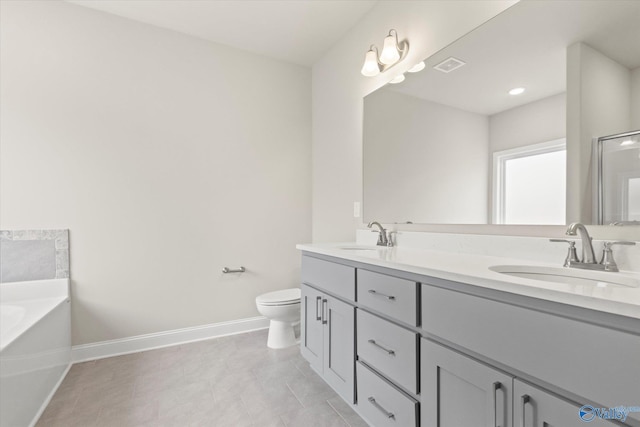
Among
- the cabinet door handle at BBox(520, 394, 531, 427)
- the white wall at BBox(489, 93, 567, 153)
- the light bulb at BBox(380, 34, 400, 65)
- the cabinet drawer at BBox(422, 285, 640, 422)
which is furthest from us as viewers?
the light bulb at BBox(380, 34, 400, 65)

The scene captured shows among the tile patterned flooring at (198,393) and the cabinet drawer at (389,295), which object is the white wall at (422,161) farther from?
the tile patterned flooring at (198,393)

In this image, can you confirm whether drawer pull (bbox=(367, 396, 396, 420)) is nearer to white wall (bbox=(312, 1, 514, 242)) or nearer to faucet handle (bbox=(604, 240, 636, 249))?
faucet handle (bbox=(604, 240, 636, 249))

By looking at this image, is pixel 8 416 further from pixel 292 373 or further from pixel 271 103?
pixel 271 103

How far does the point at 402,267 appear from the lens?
1191mm

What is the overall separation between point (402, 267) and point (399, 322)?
23 cm

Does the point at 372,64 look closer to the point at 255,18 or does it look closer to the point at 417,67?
the point at 417,67

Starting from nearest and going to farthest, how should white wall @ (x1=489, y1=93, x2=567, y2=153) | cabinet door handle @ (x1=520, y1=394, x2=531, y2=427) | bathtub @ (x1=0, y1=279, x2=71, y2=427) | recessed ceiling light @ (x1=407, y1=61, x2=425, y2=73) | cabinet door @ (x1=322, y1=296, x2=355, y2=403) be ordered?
cabinet door handle @ (x1=520, y1=394, x2=531, y2=427) < white wall @ (x1=489, y1=93, x2=567, y2=153) < bathtub @ (x1=0, y1=279, x2=71, y2=427) < cabinet door @ (x1=322, y1=296, x2=355, y2=403) < recessed ceiling light @ (x1=407, y1=61, x2=425, y2=73)

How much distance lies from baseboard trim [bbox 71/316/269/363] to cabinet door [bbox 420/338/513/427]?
200 cm

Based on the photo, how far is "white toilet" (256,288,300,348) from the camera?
230 cm

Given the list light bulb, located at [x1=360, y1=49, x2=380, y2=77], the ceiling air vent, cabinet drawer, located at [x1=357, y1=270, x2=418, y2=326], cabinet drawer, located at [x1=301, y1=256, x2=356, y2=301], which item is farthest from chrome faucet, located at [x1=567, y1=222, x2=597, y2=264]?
light bulb, located at [x1=360, y1=49, x2=380, y2=77]

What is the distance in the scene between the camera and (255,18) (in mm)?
2328

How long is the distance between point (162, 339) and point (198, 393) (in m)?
0.85

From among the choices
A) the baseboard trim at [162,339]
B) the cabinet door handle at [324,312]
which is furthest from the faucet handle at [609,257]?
the baseboard trim at [162,339]

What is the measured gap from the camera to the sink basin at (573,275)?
930 millimetres
